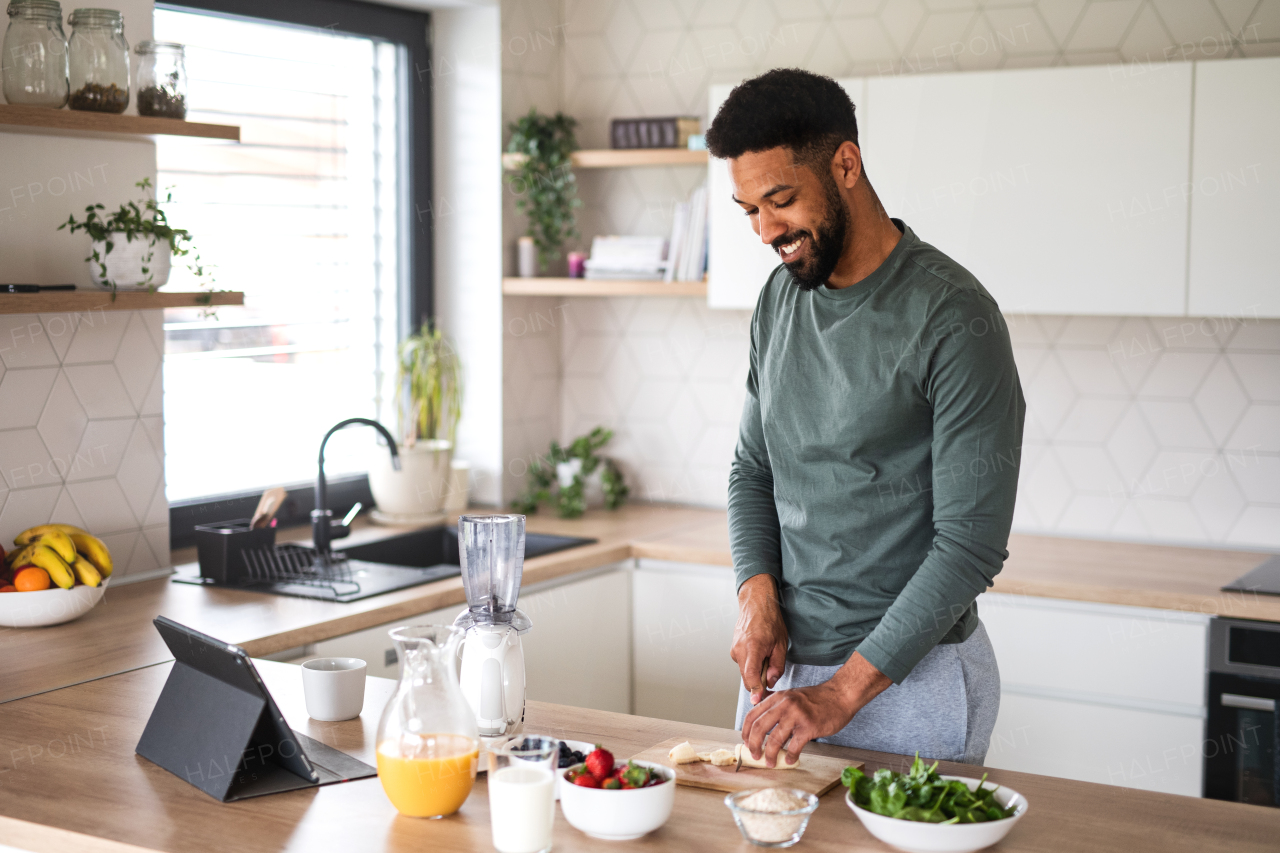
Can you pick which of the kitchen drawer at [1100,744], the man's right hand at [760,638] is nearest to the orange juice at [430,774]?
the man's right hand at [760,638]

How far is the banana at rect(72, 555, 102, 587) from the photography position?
Answer: 2.46 m

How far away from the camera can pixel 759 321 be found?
205 cm

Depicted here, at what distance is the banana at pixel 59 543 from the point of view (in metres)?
2.46

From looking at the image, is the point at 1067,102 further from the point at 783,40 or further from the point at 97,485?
the point at 97,485

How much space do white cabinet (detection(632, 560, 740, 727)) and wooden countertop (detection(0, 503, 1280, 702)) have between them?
64 millimetres

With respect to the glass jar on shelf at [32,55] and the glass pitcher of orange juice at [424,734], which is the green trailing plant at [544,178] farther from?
the glass pitcher of orange juice at [424,734]

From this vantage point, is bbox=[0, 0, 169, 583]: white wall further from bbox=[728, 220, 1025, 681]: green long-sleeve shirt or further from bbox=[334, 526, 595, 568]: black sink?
bbox=[728, 220, 1025, 681]: green long-sleeve shirt

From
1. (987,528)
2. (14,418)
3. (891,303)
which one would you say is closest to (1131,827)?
(987,528)

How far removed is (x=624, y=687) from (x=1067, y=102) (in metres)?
1.81

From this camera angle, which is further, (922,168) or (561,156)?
(561,156)

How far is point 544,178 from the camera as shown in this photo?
377cm

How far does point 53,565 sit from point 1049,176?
90.0 inches

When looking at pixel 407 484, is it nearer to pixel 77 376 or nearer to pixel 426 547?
pixel 426 547

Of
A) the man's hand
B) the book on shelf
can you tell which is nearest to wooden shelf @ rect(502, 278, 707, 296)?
the book on shelf
